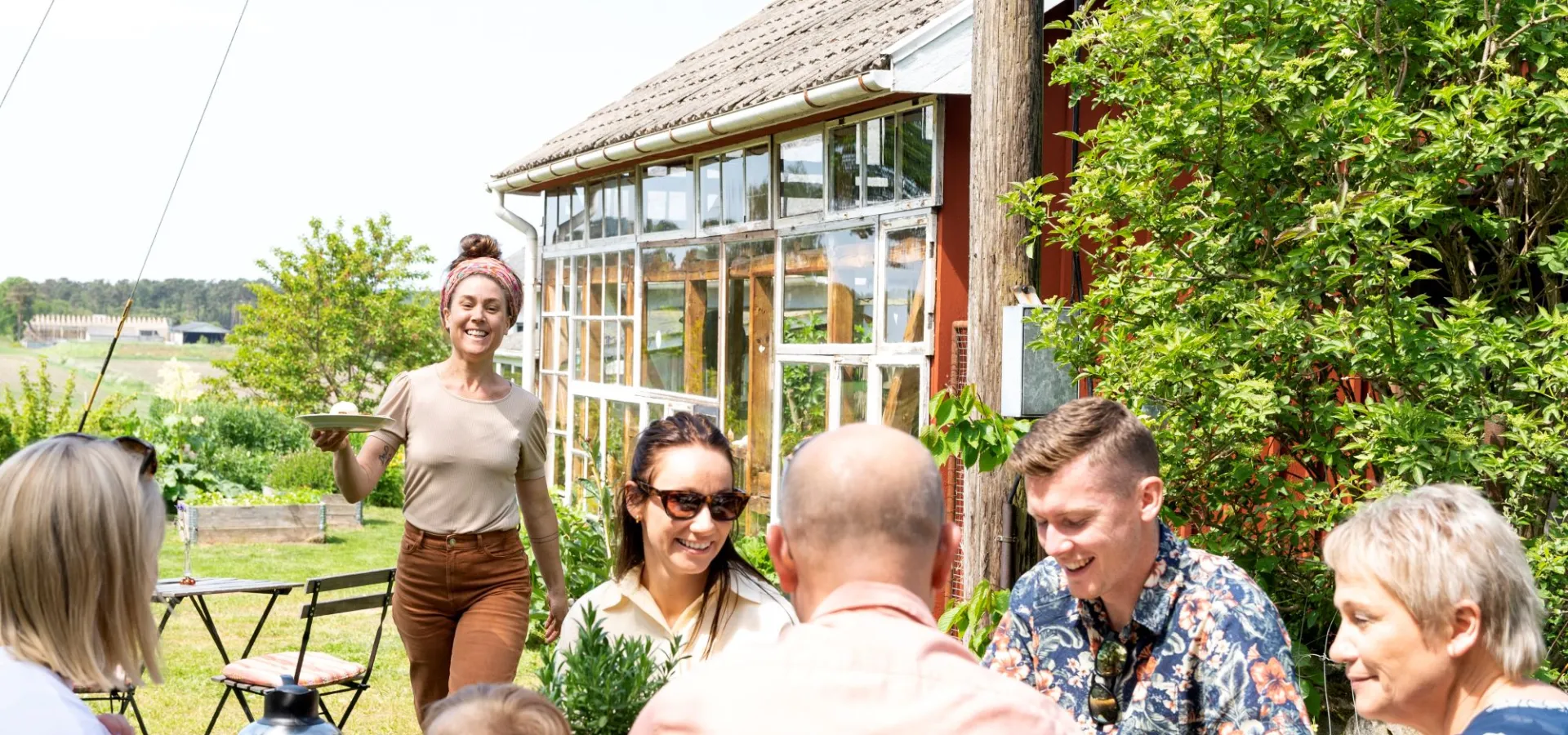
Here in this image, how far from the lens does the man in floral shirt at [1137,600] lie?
2773 millimetres

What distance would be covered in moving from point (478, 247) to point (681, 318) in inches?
275

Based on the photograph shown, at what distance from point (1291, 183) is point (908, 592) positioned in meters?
3.90

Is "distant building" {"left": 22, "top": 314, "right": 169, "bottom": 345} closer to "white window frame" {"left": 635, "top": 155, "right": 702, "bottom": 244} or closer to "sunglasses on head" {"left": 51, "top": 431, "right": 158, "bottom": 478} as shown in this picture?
"white window frame" {"left": 635, "top": 155, "right": 702, "bottom": 244}

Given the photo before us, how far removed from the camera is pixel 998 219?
5.20 metres

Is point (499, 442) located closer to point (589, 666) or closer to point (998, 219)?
point (998, 219)

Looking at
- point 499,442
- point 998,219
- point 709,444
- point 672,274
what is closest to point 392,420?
point 499,442

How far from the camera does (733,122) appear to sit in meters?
9.59

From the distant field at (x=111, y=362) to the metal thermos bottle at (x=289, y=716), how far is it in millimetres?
51983

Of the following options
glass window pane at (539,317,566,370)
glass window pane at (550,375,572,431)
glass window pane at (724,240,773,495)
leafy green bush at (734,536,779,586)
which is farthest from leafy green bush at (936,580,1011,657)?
glass window pane at (539,317,566,370)

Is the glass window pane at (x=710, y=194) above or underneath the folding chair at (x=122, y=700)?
above

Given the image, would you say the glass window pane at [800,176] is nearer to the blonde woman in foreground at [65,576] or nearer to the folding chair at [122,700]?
the folding chair at [122,700]

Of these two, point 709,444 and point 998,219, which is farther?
point 998,219

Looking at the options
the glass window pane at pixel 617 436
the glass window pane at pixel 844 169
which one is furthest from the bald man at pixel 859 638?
the glass window pane at pixel 617 436

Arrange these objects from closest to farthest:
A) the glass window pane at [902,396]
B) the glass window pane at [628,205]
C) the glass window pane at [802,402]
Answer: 1. the glass window pane at [902,396]
2. the glass window pane at [802,402]
3. the glass window pane at [628,205]
